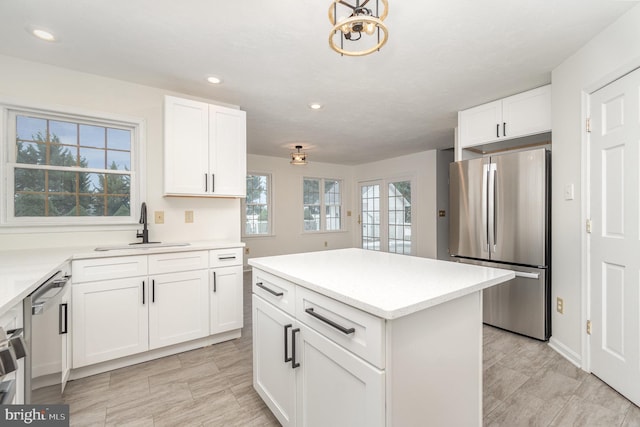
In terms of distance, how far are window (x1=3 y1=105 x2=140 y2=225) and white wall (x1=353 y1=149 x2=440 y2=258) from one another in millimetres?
5007

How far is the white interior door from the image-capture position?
1.83 meters

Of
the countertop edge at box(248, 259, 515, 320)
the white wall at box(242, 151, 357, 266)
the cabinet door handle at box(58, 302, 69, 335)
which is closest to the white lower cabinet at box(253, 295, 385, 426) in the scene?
the countertop edge at box(248, 259, 515, 320)

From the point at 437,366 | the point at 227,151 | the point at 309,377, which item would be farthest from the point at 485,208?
the point at 227,151

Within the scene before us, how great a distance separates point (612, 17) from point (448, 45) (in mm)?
972

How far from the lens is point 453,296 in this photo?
107cm

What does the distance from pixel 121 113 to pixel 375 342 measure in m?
2.95

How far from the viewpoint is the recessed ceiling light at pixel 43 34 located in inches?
76.3

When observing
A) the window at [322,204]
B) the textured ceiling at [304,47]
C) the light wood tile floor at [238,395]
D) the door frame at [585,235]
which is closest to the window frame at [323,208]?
the window at [322,204]

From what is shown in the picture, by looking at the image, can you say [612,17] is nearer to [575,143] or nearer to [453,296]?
[575,143]

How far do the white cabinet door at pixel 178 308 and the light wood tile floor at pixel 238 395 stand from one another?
0.63 feet

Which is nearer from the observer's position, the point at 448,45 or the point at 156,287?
the point at 448,45

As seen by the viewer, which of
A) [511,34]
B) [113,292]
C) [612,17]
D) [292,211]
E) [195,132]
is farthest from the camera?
[292,211]

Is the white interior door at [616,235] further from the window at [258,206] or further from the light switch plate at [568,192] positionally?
the window at [258,206]

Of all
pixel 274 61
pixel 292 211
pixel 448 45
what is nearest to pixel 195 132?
pixel 274 61
